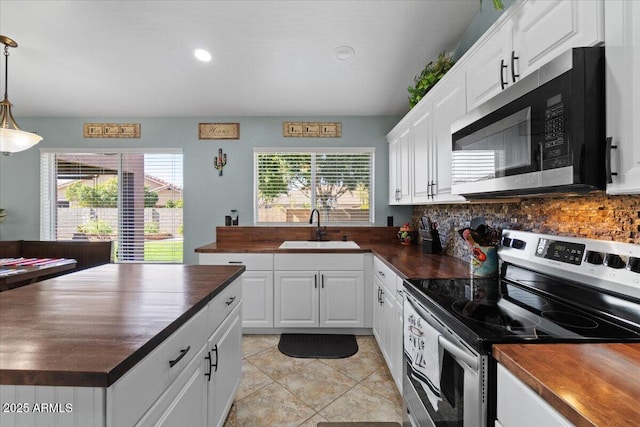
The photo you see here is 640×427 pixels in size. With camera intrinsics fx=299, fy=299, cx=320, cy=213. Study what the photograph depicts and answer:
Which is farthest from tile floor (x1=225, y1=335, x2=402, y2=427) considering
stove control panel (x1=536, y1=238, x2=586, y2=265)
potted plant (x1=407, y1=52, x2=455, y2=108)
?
potted plant (x1=407, y1=52, x2=455, y2=108)

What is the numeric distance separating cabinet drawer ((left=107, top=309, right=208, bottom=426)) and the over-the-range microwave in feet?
4.40

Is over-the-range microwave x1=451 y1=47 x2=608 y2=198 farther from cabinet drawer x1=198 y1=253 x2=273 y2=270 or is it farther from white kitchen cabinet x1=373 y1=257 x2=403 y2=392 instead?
cabinet drawer x1=198 y1=253 x2=273 y2=270

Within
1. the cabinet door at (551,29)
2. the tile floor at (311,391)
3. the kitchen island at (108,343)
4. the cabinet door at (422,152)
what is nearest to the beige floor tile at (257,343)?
the tile floor at (311,391)

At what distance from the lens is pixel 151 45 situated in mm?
2367

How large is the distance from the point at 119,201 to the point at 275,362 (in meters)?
2.84

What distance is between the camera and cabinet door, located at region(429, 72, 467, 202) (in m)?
1.78

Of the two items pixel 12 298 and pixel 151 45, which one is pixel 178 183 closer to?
pixel 151 45

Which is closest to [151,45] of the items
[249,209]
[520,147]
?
[249,209]

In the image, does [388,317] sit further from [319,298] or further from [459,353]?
[459,353]

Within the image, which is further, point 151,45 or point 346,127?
point 346,127

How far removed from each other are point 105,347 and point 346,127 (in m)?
3.29

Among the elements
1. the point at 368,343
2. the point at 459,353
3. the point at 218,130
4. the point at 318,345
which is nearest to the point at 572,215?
the point at 459,353

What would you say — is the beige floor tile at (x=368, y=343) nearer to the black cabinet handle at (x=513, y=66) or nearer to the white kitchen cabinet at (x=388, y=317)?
the white kitchen cabinet at (x=388, y=317)

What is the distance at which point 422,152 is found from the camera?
238 centimetres
